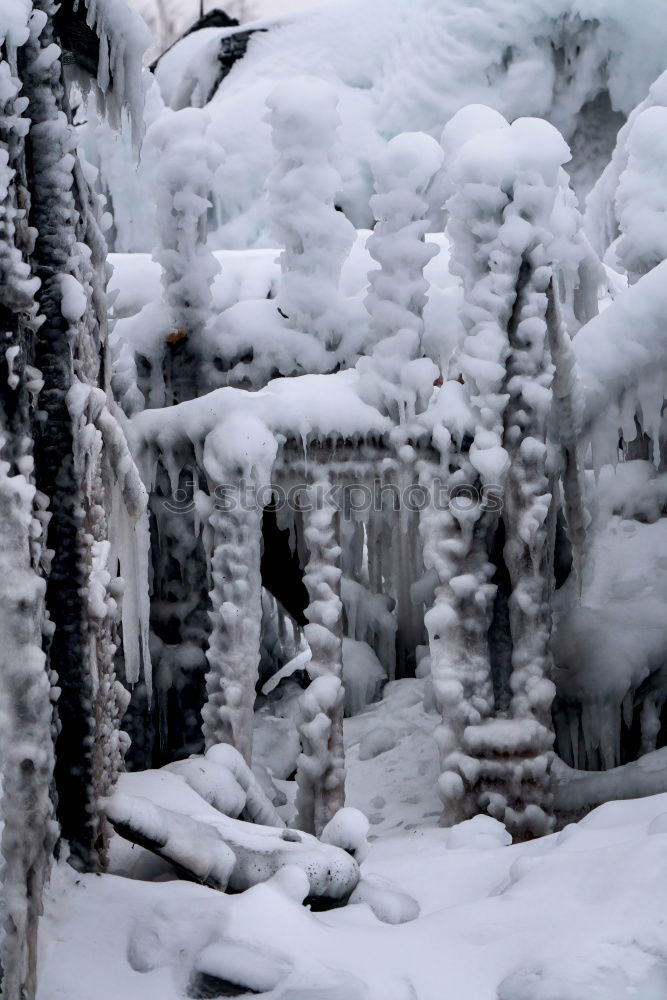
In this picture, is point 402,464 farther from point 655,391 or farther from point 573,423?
point 655,391

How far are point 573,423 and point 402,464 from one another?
43.9 inches

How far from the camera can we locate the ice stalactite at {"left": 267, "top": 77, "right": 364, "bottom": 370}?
7391 millimetres

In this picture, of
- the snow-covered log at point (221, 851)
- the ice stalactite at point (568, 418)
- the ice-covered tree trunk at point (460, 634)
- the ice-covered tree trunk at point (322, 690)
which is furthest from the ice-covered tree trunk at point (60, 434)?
the ice stalactite at point (568, 418)

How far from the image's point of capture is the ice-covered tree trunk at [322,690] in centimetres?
638

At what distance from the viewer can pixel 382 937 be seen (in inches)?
136

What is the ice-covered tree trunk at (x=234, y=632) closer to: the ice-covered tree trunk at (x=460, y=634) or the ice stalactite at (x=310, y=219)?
the ice-covered tree trunk at (x=460, y=634)

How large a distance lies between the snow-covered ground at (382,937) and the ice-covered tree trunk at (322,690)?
2231 millimetres

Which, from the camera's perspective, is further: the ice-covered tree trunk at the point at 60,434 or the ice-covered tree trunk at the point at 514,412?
the ice-covered tree trunk at the point at 514,412

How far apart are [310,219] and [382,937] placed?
5151 mm

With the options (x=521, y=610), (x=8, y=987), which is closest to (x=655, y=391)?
(x=521, y=610)

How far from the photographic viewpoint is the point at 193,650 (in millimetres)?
Result: 7586

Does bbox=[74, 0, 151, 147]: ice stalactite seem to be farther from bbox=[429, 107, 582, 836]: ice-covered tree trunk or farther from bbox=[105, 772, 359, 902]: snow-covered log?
bbox=[105, 772, 359, 902]: snow-covered log

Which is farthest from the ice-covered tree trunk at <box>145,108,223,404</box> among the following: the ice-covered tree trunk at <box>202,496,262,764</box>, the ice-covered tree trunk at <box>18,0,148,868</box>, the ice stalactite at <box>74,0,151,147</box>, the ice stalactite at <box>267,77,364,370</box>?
the ice-covered tree trunk at <box>18,0,148,868</box>

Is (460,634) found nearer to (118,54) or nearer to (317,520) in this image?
(317,520)
